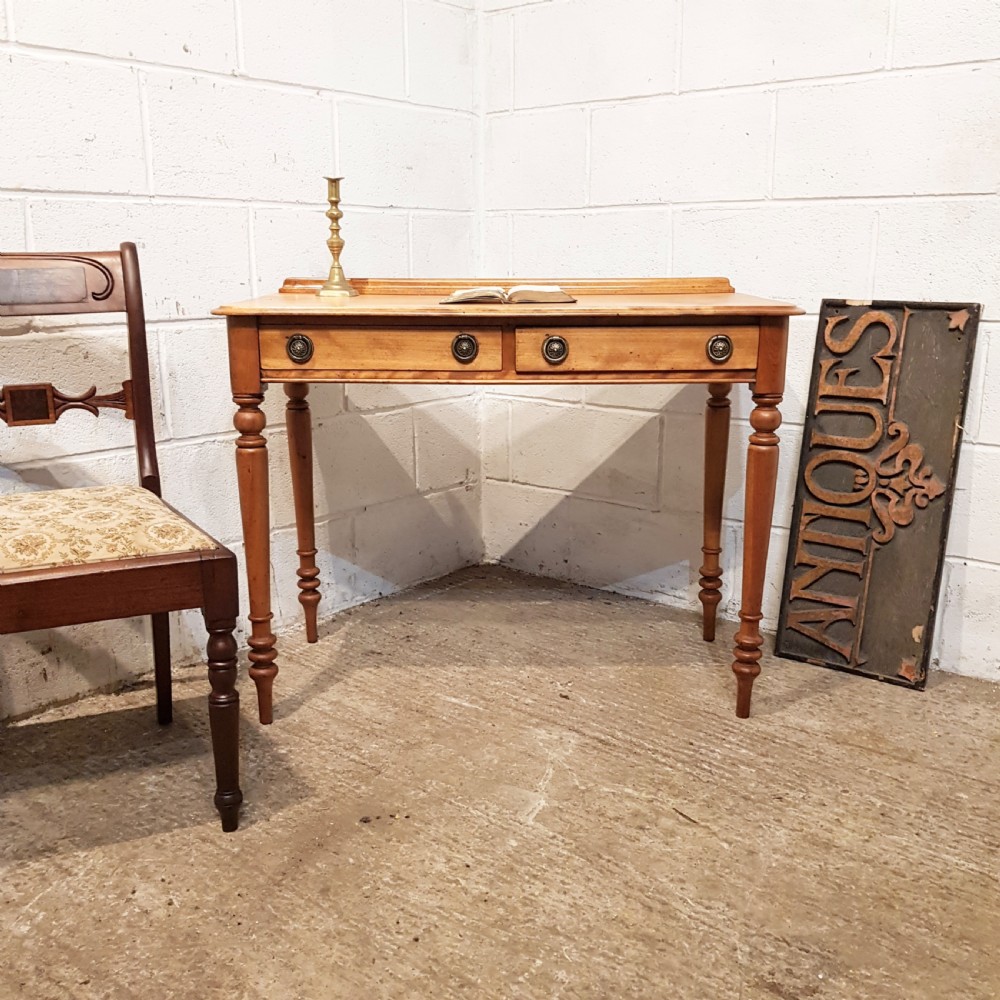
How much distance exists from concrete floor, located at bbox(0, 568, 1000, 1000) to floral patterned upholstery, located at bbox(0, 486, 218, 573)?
0.47 metres

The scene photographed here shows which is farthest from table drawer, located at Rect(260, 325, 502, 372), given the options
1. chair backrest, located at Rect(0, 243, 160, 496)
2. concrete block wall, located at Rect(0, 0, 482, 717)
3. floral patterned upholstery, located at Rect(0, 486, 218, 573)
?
concrete block wall, located at Rect(0, 0, 482, 717)

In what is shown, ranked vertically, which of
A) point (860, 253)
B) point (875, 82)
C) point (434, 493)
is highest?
point (875, 82)

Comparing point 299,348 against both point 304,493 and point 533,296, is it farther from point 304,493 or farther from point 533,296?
point 304,493

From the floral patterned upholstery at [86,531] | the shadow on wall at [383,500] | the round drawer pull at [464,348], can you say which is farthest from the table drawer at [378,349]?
the shadow on wall at [383,500]

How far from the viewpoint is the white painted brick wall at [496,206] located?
1911mm

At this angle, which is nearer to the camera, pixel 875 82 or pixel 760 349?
pixel 760 349

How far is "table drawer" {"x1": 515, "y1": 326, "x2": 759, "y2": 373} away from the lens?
5.63 ft

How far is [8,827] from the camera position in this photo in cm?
158

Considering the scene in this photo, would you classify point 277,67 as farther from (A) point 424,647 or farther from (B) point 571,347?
(A) point 424,647

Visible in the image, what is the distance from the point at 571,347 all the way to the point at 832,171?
2.64 feet

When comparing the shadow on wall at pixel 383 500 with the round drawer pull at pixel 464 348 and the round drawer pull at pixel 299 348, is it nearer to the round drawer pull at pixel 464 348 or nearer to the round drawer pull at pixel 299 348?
the round drawer pull at pixel 299 348

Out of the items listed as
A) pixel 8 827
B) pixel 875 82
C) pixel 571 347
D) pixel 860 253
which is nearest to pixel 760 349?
pixel 571 347

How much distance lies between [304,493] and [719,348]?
98 cm

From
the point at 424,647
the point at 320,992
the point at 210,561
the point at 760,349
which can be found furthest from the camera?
the point at 424,647
